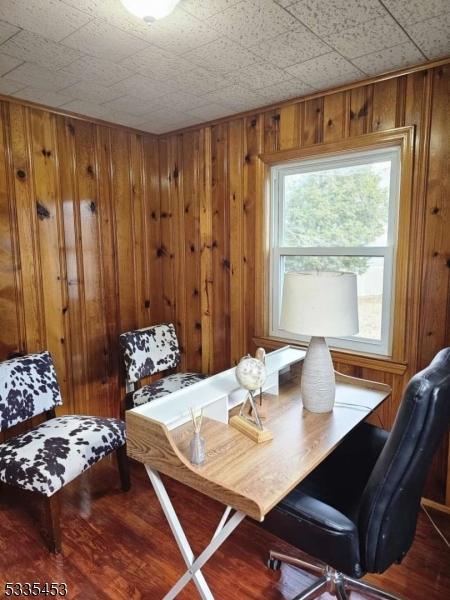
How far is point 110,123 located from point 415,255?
87.4 inches

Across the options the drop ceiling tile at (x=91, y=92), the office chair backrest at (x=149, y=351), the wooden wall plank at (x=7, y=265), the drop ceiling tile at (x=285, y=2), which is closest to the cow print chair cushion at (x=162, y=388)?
the office chair backrest at (x=149, y=351)

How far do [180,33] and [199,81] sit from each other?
48cm

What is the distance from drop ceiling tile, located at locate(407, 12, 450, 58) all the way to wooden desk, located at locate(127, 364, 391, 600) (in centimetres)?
162

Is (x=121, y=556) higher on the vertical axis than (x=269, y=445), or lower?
lower

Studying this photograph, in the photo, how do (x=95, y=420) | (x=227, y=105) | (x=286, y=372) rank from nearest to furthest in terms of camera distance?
(x=286, y=372) → (x=95, y=420) → (x=227, y=105)

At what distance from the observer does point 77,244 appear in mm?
2770

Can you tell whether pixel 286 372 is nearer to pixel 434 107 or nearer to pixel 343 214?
pixel 343 214

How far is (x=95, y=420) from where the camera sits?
2.30 m

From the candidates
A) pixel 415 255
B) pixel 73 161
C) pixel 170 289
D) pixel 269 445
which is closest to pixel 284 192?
pixel 415 255

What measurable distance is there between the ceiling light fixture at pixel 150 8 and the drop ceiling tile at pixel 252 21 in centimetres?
20

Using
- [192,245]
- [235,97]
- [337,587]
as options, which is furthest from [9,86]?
[337,587]

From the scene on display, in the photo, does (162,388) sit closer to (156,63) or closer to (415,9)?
(156,63)

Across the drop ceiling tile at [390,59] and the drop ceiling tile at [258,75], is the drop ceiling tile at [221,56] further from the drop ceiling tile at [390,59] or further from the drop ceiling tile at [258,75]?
the drop ceiling tile at [390,59]

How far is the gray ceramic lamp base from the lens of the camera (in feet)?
5.67
